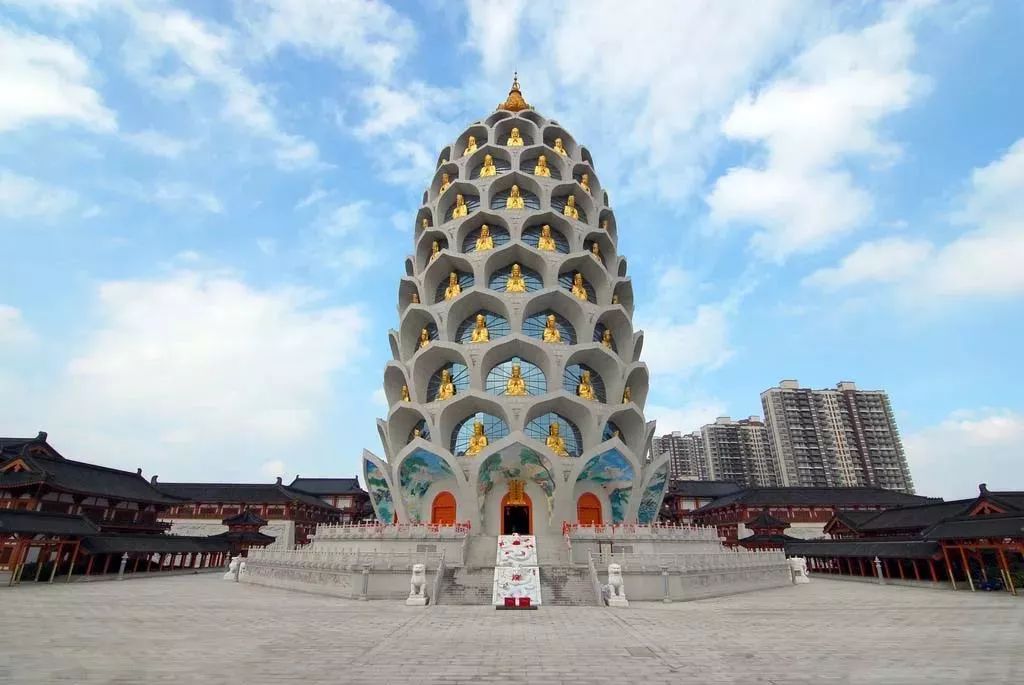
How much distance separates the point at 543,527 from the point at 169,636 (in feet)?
64.6

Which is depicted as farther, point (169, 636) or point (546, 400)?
point (546, 400)

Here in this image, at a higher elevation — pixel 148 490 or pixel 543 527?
pixel 148 490

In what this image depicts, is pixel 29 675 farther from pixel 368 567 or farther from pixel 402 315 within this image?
pixel 402 315

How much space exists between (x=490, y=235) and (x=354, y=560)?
22.8 m

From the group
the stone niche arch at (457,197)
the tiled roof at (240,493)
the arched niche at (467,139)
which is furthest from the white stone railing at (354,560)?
the arched niche at (467,139)

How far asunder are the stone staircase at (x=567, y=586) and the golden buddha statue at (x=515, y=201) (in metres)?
23.9

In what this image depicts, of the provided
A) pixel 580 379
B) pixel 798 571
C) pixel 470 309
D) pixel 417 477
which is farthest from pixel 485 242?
pixel 798 571

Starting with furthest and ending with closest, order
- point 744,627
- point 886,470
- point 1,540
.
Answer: point 886,470, point 1,540, point 744,627

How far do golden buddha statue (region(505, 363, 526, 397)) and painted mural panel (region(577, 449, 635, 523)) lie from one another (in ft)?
17.6

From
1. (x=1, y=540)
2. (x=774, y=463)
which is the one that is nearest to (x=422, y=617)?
(x=1, y=540)

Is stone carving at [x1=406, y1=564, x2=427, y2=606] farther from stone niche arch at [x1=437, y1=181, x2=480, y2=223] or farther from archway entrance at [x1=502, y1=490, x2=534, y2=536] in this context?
stone niche arch at [x1=437, y1=181, x2=480, y2=223]

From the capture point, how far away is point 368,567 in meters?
18.8

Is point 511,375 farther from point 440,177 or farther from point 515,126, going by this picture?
point 515,126

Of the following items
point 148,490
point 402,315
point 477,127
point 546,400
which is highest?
point 477,127
